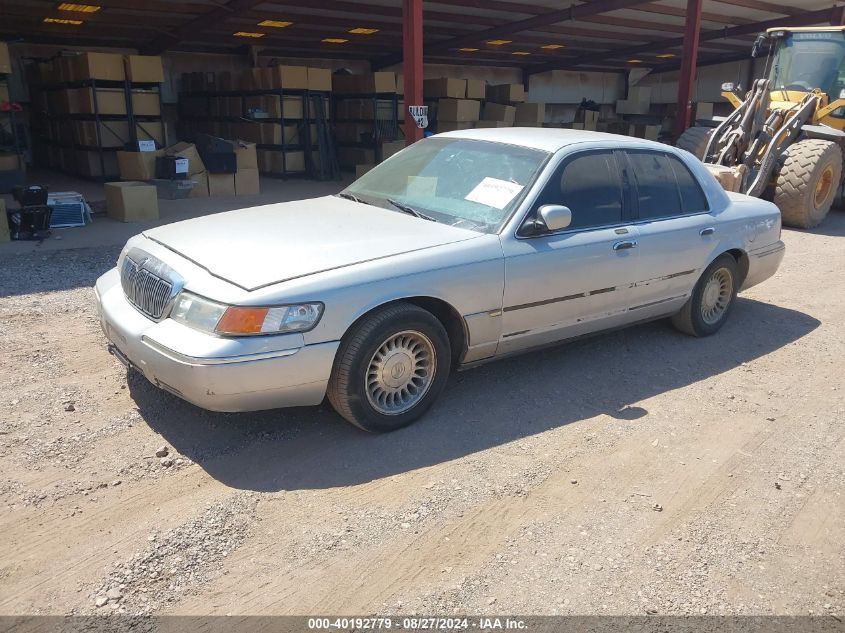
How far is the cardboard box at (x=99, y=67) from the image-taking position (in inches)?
521

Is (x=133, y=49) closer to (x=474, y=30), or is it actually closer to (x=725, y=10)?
(x=474, y=30)

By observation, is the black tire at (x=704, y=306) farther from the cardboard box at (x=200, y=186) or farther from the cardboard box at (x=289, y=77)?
the cardboard box at (x=289, y=77)

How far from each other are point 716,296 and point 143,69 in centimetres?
1234

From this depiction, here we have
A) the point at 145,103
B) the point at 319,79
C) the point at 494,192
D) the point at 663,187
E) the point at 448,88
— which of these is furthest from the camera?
the point at 448,88

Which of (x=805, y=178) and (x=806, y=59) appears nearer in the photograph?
(x=805, y=178)

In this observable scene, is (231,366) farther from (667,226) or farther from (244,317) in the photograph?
(667,226)

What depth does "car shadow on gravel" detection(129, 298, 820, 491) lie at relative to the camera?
3502 millimetres

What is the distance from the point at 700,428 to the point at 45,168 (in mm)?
18043

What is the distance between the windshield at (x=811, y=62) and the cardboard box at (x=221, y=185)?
1025 cm

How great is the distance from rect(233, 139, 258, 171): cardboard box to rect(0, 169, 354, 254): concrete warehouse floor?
2.14 ft

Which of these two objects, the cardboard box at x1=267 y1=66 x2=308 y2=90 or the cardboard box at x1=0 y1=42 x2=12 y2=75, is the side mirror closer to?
the cardboard box at x1=0 y1=42 x2=12 y2=75

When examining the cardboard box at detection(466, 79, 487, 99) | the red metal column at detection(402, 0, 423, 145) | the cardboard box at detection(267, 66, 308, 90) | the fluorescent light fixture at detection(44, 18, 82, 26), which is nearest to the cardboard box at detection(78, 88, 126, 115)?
the fluorescent light fixture at detection(44, 18, 82, 26)

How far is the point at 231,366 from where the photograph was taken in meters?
3.23

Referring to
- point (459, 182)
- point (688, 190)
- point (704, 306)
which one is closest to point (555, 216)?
point (459, 182)
